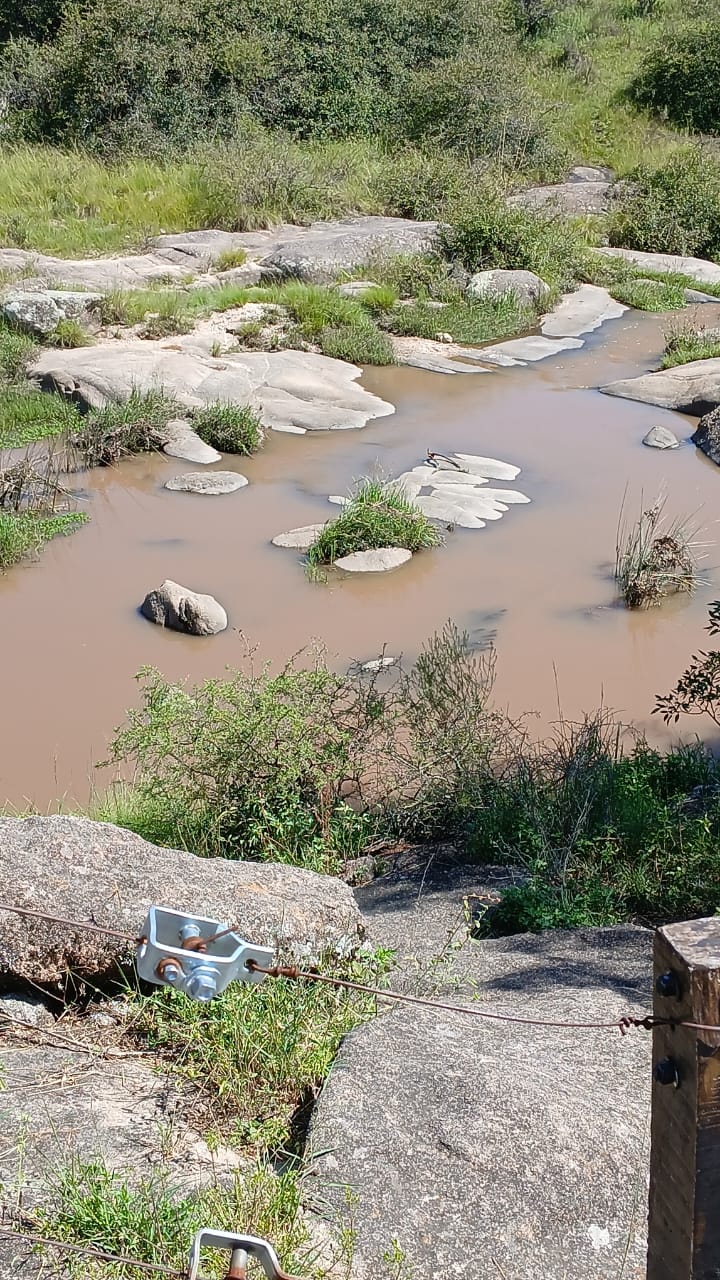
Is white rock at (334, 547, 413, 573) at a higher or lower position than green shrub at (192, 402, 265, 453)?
lower

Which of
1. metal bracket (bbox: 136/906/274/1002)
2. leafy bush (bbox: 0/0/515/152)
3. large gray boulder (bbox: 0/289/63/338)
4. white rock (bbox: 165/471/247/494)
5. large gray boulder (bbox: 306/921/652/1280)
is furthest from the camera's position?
leafy bush (bbox: 0/0/515/152)

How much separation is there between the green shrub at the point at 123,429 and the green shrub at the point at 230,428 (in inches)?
11.8

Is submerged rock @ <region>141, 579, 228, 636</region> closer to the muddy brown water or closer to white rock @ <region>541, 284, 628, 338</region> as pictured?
the muddy brown water

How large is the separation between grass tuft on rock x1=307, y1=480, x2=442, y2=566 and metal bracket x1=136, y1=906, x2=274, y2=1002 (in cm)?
613

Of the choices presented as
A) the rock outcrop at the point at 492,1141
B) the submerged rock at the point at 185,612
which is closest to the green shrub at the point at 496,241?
the submerged rock at the point at 185,612

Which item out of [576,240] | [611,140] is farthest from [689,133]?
[576,240]

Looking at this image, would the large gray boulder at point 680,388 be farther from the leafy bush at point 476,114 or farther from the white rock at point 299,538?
the leafy bush at point 476,114

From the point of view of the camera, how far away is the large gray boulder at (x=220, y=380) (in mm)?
10742

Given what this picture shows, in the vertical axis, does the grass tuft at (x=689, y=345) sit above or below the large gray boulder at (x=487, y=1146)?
below

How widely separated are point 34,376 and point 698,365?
6.61 metres

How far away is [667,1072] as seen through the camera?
1.60 m

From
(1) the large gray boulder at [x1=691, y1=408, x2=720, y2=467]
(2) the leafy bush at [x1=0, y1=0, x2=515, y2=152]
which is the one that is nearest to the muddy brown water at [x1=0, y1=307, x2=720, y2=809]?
(1) the large gray boulder at [x1=691, y1=408, x2=720, y2=467]

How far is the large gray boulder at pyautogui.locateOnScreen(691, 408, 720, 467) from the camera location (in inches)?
406

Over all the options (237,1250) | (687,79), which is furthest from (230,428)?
(687,79)
